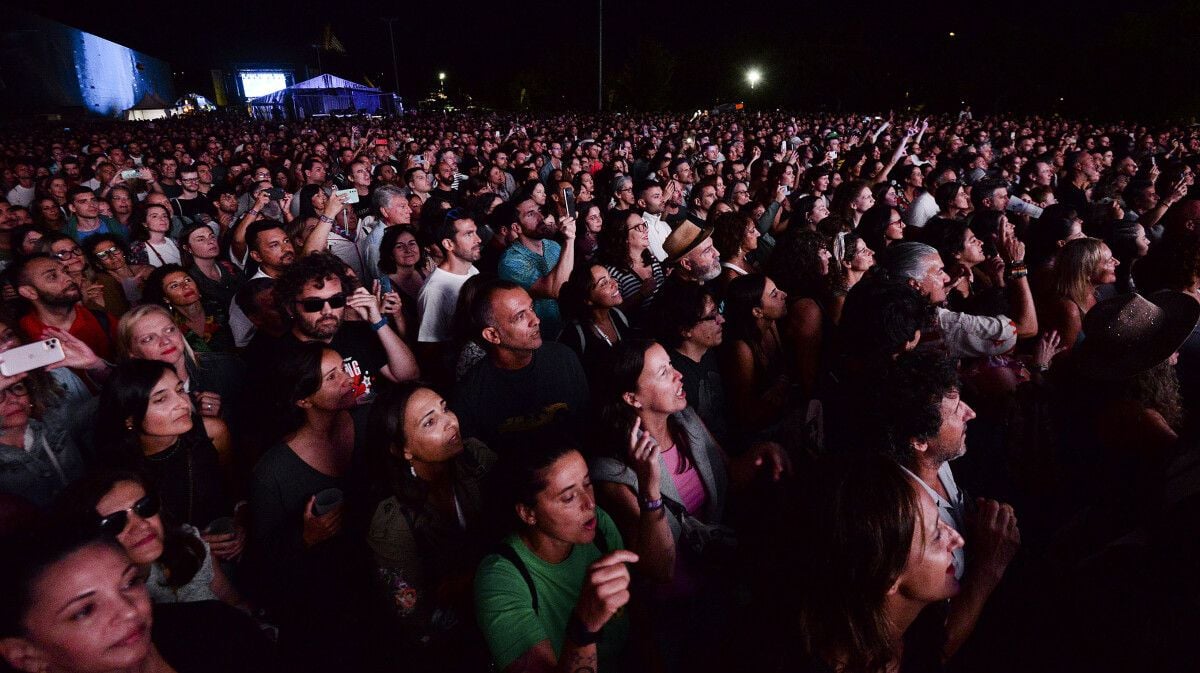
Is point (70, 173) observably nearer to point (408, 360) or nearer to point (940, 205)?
point (408, 360)

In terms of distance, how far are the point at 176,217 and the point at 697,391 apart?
7745 millimetres

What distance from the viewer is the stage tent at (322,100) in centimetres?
4781

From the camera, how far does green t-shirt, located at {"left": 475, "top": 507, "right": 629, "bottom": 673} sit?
75.3 inches

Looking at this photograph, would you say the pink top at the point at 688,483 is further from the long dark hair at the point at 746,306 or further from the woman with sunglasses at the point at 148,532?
the woman with sunglasses at the point at 148,532

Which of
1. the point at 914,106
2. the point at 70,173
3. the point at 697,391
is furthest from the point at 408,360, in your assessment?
the point at 914,106

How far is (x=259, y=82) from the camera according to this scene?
88.3 metres

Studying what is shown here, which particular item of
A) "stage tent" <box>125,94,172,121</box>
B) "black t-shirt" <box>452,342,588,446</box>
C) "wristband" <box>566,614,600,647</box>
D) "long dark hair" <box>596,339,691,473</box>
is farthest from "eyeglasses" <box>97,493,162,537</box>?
"stage tent" <box>125,94,172,121</box>

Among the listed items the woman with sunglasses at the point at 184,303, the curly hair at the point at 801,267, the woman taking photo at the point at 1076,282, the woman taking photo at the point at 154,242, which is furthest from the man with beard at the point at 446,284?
the woman taking photo at the point at 1076,282

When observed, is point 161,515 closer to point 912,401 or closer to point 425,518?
point 425,518

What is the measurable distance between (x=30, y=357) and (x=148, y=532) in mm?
1101

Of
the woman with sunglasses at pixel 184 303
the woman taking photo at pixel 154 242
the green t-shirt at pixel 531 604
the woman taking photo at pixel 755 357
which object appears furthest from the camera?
the woman taking photo at pixel 154 242

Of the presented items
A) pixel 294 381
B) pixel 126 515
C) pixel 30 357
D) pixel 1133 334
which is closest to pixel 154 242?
pixel 30 357

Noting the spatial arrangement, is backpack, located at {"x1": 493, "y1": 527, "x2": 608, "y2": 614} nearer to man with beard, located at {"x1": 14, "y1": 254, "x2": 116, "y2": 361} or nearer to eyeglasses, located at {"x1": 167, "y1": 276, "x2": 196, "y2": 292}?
eyeglasses, located at {"x1": 167, "y1": 276, "x2": 196, "y2": 292}

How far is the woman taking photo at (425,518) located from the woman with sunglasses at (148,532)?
2.30ft
